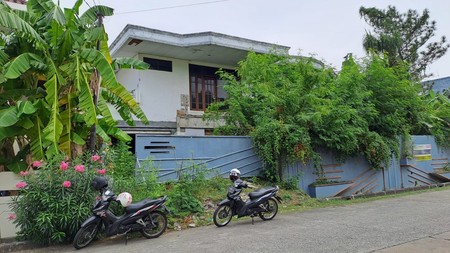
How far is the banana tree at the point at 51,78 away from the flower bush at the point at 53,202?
22.2 inches

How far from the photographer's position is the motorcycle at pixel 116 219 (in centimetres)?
659

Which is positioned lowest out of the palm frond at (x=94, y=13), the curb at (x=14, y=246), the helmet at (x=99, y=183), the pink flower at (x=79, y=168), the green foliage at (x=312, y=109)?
the curb at (x=14, y=246)

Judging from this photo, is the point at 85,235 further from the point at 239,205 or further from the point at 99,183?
the point at 239,205

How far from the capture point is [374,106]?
47.4 feet

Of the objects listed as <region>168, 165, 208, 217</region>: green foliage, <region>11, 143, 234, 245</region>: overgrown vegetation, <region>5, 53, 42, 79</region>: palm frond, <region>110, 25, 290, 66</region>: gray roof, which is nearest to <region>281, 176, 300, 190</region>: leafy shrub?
<region>168, 165, 208, 217</region>: green foliage

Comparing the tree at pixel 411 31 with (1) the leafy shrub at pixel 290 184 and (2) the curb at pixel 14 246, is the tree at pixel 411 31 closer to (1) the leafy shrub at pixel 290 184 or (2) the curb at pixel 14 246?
(1) the leafy shrub at pixel 290 184

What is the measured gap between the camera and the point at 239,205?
8141mm

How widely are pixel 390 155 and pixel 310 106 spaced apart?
5152 mm

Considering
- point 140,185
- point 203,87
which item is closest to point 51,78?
point 140,185

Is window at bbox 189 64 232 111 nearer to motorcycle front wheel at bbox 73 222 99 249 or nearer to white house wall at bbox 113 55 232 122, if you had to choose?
white house wall at bbox 113 55 232 122

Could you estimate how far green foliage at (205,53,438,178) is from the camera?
1186cm

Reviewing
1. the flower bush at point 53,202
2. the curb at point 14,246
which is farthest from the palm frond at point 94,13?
the curb at point 14,246

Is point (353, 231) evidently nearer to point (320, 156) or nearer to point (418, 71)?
point (320, 156)

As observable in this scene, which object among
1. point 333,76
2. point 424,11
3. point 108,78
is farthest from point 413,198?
point 424,11
